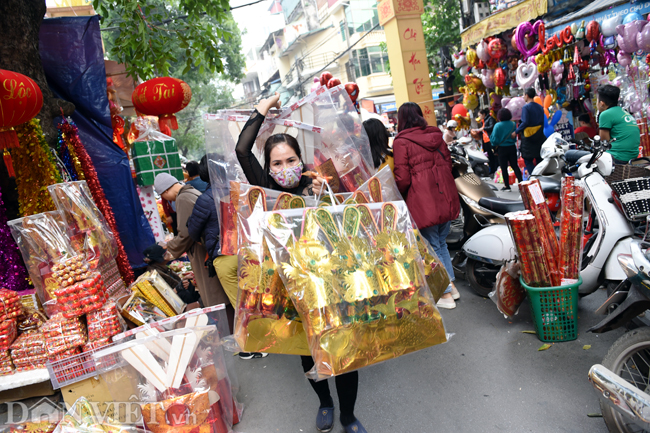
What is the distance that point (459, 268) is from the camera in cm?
410

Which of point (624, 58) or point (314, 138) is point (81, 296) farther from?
point (624, 58)

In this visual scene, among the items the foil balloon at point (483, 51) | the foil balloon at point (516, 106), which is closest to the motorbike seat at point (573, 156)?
the foil balloon at point (516, 106)

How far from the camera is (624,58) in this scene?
21.5 feet

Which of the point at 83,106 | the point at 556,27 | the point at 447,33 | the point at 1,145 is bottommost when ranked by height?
the point at 1,145

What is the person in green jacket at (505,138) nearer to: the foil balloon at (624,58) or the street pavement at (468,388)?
the foil balloon at (624,58)

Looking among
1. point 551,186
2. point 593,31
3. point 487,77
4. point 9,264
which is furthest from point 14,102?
point 487,77

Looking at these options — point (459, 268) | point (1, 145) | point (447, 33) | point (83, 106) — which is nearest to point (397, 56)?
point (459, 268)

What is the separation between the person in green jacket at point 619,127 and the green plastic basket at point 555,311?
267cm

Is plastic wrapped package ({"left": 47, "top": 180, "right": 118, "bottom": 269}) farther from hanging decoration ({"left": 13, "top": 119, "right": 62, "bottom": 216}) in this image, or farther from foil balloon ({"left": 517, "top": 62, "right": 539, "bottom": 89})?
foil balloon ({"left": 517, "top": 62, "right": 539, "bottom": 89})

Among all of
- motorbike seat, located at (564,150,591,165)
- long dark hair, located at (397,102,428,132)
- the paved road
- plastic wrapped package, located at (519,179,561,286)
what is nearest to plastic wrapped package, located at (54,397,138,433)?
the paved road

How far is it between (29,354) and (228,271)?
4.48ft

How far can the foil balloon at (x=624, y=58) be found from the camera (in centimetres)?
651

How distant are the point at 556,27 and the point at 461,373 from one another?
7759mm

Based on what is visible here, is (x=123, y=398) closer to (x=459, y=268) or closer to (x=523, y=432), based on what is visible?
(x=523, y=432)
